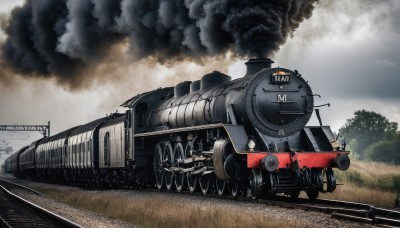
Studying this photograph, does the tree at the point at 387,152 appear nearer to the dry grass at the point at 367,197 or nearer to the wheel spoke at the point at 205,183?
the dry grass at the point at 367,197

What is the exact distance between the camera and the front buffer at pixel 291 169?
42.1 feet

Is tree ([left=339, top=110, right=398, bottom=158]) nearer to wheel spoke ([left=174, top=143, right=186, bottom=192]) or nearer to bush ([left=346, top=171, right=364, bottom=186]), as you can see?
bush ([left=346, top=171, right=364, bottom=186])

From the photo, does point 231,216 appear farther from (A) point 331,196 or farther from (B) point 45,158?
(B) point 45,158

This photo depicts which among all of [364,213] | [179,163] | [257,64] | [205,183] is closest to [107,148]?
[179,163]

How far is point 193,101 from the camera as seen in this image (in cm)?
1669

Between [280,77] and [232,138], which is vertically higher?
[280,77]

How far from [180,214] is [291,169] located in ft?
11.2

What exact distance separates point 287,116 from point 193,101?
139 inches

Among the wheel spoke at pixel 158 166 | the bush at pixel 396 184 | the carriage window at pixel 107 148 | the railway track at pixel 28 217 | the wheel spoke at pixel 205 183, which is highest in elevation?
the carriage window at pixel 107 148

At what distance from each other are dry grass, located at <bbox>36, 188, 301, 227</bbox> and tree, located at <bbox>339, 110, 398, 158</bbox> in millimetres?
82011

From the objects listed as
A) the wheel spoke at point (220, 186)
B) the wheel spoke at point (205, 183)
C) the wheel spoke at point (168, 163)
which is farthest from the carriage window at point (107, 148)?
the wheel spoke at point (220, 186)

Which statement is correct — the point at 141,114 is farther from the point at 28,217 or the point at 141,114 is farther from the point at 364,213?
the point at 364,213

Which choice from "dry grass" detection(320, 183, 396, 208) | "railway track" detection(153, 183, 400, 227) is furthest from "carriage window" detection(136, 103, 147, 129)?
"railway track" detection(153, 183, 400, 227)

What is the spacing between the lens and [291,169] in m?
13.2
